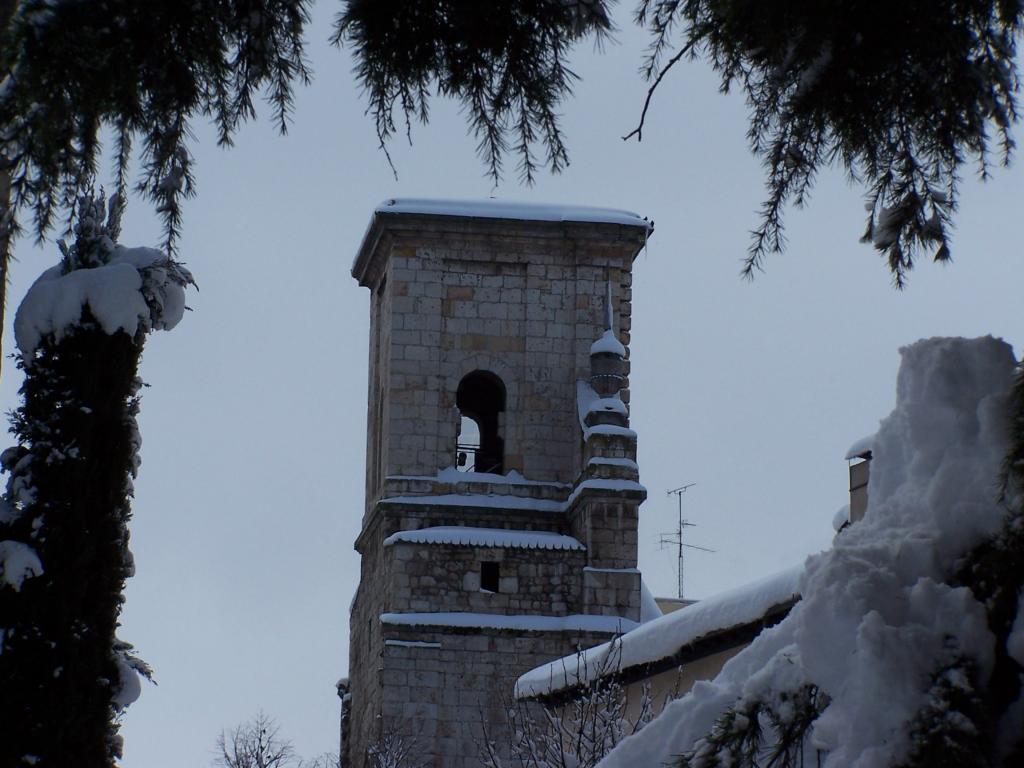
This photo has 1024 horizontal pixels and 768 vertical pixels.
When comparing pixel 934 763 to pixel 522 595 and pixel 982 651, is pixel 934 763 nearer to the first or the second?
pixel 982 651

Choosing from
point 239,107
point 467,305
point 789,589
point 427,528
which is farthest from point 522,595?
point 239,107

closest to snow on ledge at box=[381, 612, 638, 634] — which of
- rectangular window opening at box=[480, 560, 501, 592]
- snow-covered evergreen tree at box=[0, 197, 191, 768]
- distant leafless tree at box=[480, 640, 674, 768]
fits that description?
rectangular window opening at box=[480, 560, 501, 592]

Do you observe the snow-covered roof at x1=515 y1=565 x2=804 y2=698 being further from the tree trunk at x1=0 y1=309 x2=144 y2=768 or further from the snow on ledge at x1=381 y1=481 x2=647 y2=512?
the snow on ledge at x1=381 y1=481 x2=647 y2=512

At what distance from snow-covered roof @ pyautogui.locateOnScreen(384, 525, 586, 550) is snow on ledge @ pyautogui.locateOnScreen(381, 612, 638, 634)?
1.15 metres

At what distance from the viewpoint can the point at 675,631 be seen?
Result: 15.2 m

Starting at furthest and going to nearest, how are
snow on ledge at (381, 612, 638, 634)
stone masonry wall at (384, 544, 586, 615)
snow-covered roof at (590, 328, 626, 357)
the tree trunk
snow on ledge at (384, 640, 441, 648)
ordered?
snow-covered roof at (590, 328, 626, 357) → stone masonry wall at (384, 544, 586, 615) → snow on ledge at (384, 640, 441, 648) → snow on ledge at (381, 612, 638, 634) → the tree trunk

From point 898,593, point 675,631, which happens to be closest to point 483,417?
point 675,631

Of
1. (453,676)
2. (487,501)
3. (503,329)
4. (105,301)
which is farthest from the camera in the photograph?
(503,329)

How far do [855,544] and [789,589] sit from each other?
30.1 feet

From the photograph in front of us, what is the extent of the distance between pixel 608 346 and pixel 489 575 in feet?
13.9

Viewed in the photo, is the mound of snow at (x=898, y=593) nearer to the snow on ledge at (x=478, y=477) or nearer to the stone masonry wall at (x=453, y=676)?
the stone masonry wall at (x=453, y=676)

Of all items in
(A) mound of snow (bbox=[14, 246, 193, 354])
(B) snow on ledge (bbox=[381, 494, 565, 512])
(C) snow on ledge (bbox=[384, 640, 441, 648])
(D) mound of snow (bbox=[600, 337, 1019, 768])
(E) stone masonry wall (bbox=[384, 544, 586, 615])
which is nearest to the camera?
(D) mound of snow (bbox=[600, 337, 1019, 768])

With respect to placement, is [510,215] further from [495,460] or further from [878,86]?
[878,86]

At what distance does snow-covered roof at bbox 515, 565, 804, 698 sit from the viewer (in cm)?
1336
